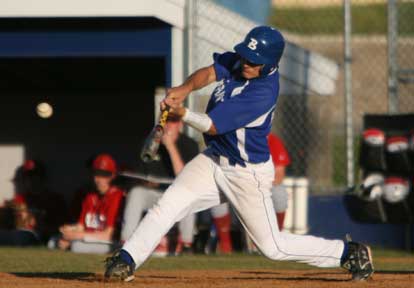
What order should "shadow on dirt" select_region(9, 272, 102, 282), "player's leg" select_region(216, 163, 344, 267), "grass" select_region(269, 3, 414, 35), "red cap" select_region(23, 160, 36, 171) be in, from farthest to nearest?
"grass" select_region(269, 3, 414, 35), "red cap" select_region(23, 160, 36, 171), "shadow on dirt" select_region(9, 272, 102, 282), "player's leg" select_region(216, 163, 344, 267)

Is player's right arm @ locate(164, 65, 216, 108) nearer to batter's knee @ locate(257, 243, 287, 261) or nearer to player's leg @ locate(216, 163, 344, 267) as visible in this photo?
player's leg @ locate(216, 163, 344, 267)

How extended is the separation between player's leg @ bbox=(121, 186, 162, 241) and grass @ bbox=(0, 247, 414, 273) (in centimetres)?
38

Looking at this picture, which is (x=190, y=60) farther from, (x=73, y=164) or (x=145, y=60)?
(x=73, y=164)

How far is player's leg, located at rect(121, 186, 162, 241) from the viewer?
9891 mm

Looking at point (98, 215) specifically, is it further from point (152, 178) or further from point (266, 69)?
point (266, 69)

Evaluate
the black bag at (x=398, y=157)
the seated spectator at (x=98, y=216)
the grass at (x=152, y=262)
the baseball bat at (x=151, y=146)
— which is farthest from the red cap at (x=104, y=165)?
the baseball bat at (x=151, y=146)

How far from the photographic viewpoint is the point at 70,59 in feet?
37.7

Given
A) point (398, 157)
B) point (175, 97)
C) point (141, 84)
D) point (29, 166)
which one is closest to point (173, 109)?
point (175, 97)

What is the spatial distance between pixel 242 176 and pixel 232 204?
176 mm

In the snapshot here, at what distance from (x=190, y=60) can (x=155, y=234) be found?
5036 mm

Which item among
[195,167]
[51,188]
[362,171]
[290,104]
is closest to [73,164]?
[51,188]

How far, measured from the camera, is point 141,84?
506 inches

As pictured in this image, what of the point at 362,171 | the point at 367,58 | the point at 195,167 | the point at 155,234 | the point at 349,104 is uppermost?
the point at 367,58

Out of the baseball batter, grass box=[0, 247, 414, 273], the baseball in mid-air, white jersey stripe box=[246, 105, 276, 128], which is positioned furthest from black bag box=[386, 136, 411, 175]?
white jersey stripe box=[246, 105, 276, 128]
